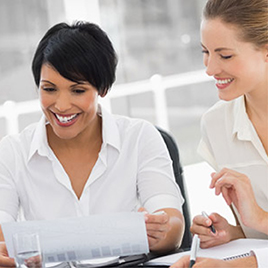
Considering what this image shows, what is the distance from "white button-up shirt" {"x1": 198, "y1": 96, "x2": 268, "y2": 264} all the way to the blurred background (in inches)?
106

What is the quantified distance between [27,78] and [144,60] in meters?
1.04

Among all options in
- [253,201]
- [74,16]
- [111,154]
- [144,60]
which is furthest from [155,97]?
[253,201]

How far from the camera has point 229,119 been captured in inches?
74.6

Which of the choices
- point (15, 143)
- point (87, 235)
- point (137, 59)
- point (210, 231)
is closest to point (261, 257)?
point (210, 231)

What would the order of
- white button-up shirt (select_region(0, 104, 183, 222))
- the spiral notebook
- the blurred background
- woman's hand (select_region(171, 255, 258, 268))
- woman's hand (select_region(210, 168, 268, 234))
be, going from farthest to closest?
the blurred background → white button-up shirt (select_region(0, 104, 183, 222)) → woman's hand (select_region(210, 168, 268, 234)) → the spiral notebook → woman's hand (select_region(171, 255, 258, 268))

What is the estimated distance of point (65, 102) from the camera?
185cm

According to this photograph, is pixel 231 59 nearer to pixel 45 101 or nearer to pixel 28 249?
pixel 45 101

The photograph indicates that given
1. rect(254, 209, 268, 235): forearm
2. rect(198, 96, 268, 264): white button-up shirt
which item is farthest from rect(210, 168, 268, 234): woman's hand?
rect(198, 96, 268, 264): white button-up shirt

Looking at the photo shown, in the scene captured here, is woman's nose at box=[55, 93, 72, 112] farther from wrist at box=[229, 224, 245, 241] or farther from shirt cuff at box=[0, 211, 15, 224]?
wrist at box=[229, 224, 245, 241]

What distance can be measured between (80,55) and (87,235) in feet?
2.30

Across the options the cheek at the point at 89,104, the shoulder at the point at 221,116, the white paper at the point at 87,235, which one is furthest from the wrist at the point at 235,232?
the cheek at the point at 89,104

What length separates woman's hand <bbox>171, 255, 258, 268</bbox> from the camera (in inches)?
49.4

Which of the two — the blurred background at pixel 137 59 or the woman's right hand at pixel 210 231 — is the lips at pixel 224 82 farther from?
the blurred background at pixel 137 59

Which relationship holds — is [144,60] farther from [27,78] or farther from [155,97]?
[27,78]
